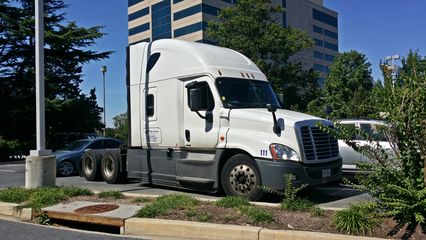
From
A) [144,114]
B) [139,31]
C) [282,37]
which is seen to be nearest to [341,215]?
[144,114]

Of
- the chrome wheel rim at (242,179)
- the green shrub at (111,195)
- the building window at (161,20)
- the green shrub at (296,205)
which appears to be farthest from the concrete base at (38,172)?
the building window at (161,20)

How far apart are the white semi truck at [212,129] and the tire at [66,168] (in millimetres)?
4867

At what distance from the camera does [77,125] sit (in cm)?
3475

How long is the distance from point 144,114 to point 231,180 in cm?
327

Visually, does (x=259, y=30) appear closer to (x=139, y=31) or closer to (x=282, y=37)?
(x=282, y=37)

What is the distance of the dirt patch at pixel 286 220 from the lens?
6.06 m

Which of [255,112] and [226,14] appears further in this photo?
[226,14]

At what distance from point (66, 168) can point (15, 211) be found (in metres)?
8.42

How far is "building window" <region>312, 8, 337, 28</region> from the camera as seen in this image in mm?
112238

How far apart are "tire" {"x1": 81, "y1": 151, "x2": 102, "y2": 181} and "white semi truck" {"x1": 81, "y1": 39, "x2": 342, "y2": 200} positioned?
1.13m

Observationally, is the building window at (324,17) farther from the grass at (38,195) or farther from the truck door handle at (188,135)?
the grass at (38,195)

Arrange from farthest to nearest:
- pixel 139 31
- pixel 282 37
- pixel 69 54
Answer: pixel 139 31 < pixel 69 54 < pixel 282 37

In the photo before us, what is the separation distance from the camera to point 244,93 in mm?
10219

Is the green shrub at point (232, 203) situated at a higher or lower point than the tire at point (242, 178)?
lower
